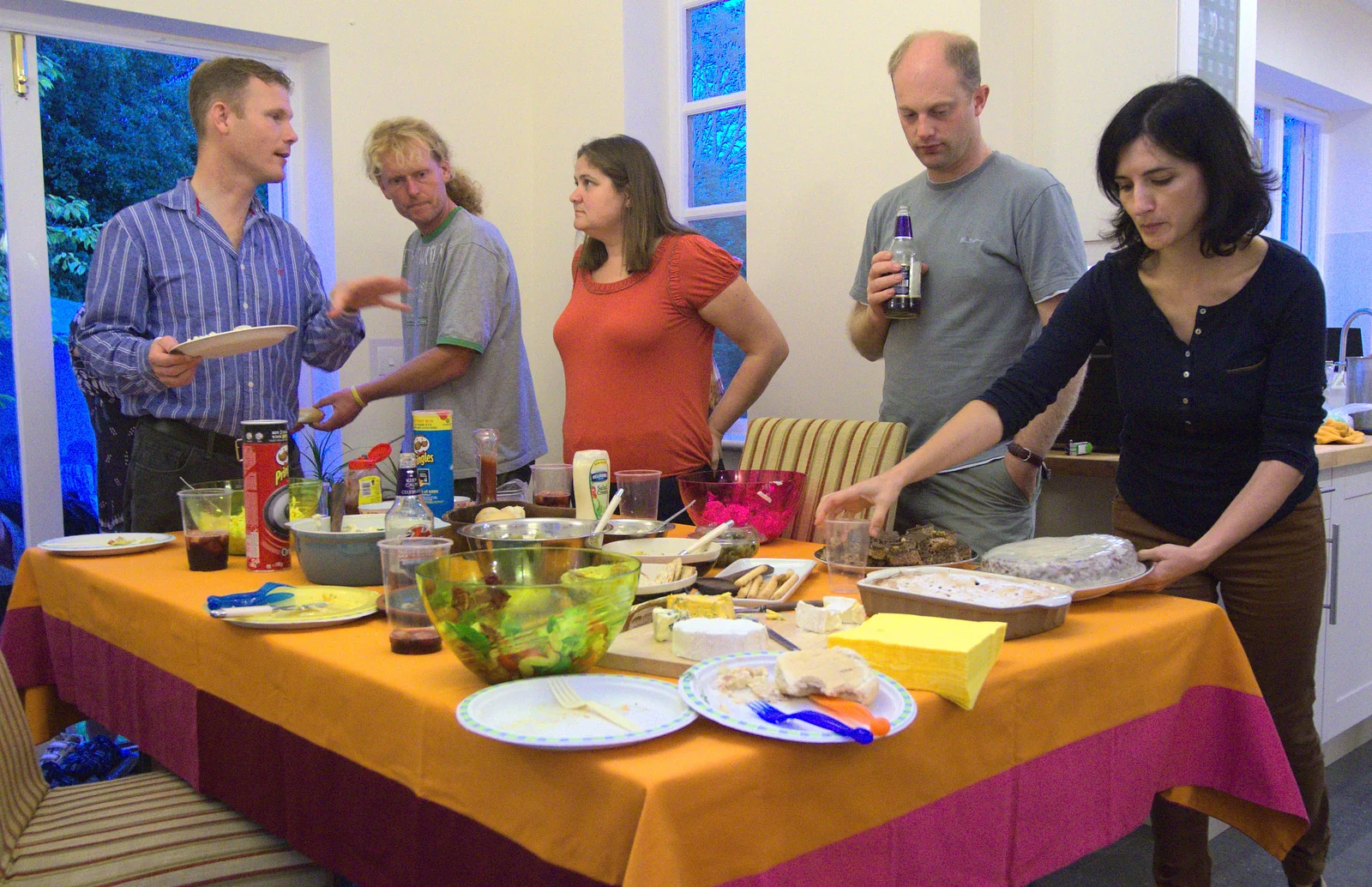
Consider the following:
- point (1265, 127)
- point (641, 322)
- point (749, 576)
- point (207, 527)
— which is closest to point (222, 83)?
point (641, 322)

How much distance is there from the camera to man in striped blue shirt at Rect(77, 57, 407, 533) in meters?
2.44

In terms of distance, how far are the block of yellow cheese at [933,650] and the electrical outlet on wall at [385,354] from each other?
9.65 ft

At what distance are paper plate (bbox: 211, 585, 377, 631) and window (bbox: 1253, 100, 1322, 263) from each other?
4865 mm

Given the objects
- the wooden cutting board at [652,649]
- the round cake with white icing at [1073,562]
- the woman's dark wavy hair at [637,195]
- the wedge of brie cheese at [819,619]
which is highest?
the woman's dark wavy hair at [637,195]

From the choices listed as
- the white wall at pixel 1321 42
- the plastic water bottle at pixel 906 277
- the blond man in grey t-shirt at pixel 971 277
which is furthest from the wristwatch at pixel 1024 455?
the white wall at pixel 1321 42

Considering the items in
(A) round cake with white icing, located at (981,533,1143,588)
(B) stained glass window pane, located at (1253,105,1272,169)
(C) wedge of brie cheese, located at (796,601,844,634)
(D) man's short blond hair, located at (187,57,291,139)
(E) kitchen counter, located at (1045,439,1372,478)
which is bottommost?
(C) wedge of brie cheese, located at (796,601,844,634)

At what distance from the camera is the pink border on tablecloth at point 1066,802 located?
991 millimetres

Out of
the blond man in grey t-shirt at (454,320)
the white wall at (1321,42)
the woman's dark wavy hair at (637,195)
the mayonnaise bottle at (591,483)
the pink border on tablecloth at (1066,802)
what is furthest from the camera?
the white wall at (1321,42)

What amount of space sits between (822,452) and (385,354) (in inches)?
80.2

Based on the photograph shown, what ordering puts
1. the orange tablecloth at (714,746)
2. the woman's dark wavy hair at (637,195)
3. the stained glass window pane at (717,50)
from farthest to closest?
the stained glass window pane at (717,50) < the woman's dark wavy hair at (637,195) < the orange tablecloth at (714,746)

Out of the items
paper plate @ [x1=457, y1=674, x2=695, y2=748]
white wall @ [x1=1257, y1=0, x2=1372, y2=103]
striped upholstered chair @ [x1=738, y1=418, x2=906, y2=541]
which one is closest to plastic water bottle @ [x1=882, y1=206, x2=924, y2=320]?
striped upholstered chair @ [x1=738, y1=418, x2=906, y2=541]

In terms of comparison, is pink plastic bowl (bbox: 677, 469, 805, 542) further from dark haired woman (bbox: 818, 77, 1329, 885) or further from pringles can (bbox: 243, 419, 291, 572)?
pringles can (bbox: 243, 419, 291, 572)

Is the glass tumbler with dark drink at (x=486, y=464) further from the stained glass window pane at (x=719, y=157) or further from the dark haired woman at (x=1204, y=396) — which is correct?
the stained glass window pane at (x=719, y=157)

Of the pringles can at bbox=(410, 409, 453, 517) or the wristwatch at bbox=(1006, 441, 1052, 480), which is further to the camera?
the wristwatch at bbox=(1006, 441, 1052, 480)
